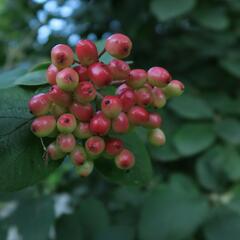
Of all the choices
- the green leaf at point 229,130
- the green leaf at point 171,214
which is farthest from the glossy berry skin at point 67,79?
the green leaf at point 229,130

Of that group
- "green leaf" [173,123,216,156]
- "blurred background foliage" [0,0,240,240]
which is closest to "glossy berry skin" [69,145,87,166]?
"blurred background foliage" [0,0,240,240]

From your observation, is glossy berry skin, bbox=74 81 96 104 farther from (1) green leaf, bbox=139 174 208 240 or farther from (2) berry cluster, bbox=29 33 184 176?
(1) green leaf, bbox=139 174 208 240

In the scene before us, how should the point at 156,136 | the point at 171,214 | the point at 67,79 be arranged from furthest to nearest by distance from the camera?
the point at 171,214
the point at 156,136
the point at 67,79

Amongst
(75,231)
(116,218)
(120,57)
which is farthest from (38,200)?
(120,57)

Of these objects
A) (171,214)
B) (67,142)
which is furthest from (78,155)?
(171,214)

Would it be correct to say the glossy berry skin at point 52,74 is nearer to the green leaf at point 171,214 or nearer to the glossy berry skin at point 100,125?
the glossy berry skin at point 100,125

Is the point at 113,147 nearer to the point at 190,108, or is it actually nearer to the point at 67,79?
the point at 67,79

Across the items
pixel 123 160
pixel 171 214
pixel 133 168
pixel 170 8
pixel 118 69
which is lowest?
pixel 171 214
